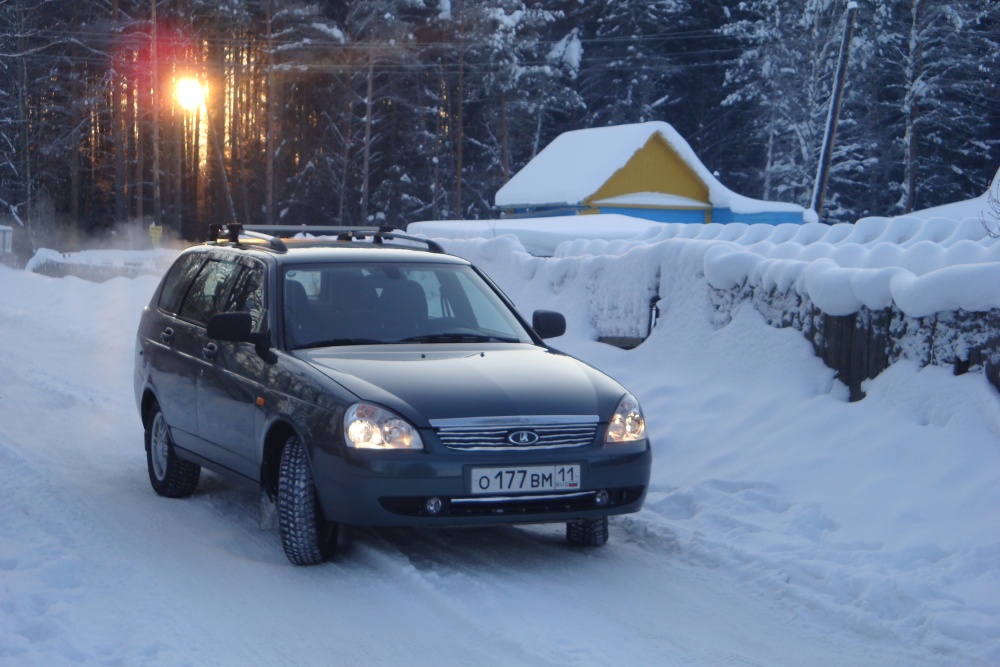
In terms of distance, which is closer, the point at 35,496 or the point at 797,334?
the point at 35,496

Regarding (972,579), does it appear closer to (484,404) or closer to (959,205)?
(484,404)

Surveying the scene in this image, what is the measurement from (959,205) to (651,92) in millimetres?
33815

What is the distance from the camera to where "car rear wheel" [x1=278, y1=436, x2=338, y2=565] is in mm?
5527

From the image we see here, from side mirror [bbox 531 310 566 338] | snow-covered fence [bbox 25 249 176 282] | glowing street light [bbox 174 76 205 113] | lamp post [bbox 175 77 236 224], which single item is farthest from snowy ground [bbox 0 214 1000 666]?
glowing street light [bbox 174 76 205 113]

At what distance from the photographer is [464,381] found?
5605 millimetres

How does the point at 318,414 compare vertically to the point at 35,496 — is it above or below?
above

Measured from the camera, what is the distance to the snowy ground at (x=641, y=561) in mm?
4629

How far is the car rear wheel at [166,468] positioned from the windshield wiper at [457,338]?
5.75 feet

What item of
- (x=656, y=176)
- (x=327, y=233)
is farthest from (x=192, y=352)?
(x=656, y=176)

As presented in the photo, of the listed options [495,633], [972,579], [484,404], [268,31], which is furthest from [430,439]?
[268,31]

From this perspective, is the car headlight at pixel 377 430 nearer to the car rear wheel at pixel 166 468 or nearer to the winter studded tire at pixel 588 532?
the winter studded tire at pixel 588 532

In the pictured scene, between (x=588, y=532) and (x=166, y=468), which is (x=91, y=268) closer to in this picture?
(x=166, y=468)

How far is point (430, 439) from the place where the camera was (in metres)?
5.27

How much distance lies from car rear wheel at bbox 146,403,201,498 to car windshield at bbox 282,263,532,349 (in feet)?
4.67
